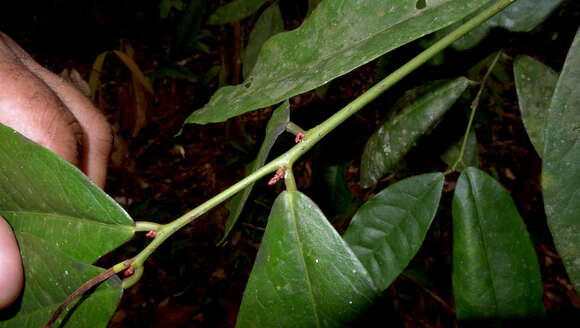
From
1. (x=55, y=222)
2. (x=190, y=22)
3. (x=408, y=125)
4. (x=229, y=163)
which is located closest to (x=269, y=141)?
(x=55, y=222)

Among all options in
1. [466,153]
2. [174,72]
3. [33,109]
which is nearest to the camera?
[33,109]

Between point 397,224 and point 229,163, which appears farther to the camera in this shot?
A: point 229,163

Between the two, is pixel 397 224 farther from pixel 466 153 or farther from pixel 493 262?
pixel 466 153

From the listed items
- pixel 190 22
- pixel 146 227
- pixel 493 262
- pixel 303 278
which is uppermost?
pixel 190 22

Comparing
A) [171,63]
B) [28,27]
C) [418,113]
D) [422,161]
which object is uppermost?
[28,27]


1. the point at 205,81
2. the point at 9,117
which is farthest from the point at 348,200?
the point at 205,81

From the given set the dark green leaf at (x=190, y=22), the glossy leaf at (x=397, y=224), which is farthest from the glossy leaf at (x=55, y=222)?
the dark green leaf at (x=190, y=22)

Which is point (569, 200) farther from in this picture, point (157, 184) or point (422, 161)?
point (157, 184)
